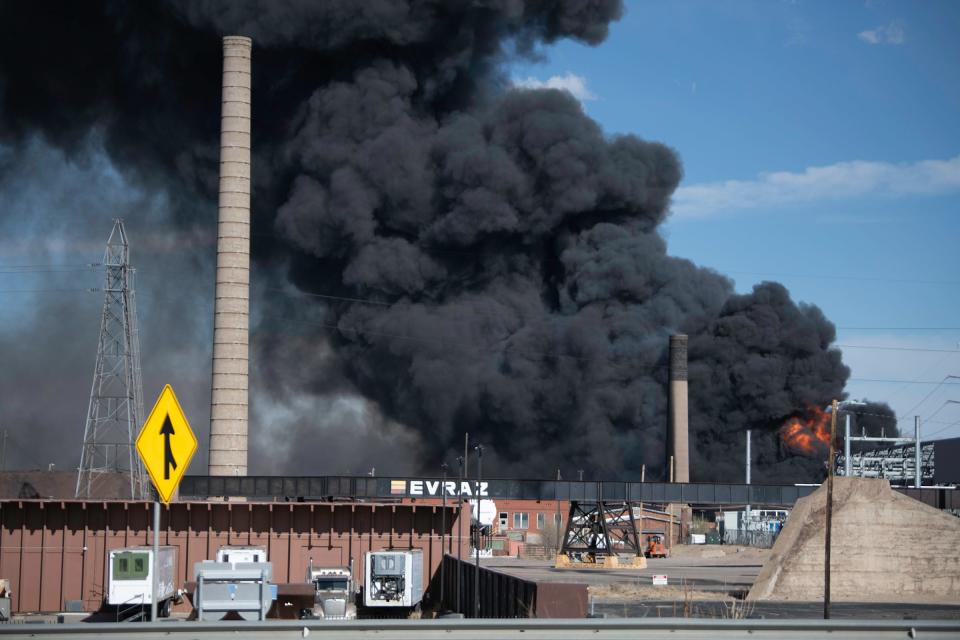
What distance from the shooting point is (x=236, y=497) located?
6156cm

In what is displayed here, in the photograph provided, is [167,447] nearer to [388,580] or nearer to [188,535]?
[388,580]

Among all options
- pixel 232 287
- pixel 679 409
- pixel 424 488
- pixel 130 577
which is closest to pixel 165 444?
pixel 130 577

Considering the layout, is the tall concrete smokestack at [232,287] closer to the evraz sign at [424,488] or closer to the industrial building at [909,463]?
the evraz sign at [424,488]

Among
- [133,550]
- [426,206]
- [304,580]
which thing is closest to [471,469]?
[426,206]

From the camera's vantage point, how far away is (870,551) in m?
36.7

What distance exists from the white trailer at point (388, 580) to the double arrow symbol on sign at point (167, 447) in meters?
20.4

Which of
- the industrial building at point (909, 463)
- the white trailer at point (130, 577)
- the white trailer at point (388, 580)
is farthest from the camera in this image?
the industrial building at point (909, 463)

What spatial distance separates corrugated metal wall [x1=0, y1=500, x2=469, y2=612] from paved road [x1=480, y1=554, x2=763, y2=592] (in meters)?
Result: 5.24

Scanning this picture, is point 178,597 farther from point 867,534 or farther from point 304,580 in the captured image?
point 867,534

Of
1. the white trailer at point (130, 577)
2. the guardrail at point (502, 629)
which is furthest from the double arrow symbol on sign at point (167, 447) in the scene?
the white trailer at point (130, 577)

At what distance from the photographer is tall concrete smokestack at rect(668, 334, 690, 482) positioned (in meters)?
73.5

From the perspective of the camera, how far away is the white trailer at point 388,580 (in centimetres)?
3225

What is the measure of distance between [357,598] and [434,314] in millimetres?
50032

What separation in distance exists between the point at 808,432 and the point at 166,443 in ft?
249
